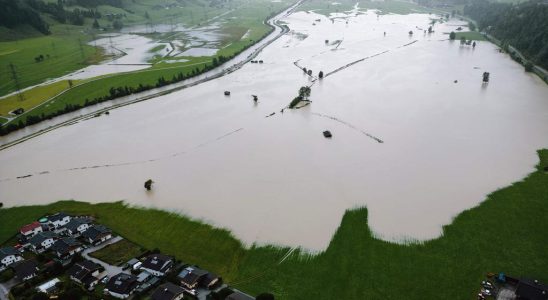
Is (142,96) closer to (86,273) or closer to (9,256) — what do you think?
(9,256)

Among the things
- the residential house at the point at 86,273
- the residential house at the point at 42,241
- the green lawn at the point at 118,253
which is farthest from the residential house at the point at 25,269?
the green lawn at the point at 118,253

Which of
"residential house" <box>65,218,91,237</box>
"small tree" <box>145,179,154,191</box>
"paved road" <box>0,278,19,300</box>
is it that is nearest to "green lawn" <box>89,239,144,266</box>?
"residential house" <box>65,218,91,237</box>

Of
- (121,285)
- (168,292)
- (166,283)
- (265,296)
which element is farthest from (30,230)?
(265,296)

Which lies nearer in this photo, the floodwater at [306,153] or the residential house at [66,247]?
the residential house at [66,247]

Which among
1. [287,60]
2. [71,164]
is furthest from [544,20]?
[71,164]

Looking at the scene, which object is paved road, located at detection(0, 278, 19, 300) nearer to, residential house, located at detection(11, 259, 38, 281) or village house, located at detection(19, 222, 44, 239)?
residential house, located at detection(11, 259, 38, 281)

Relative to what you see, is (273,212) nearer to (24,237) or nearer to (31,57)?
(24,237)

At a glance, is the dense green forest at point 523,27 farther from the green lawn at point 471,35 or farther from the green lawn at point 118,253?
the green lawn at point 118,253
